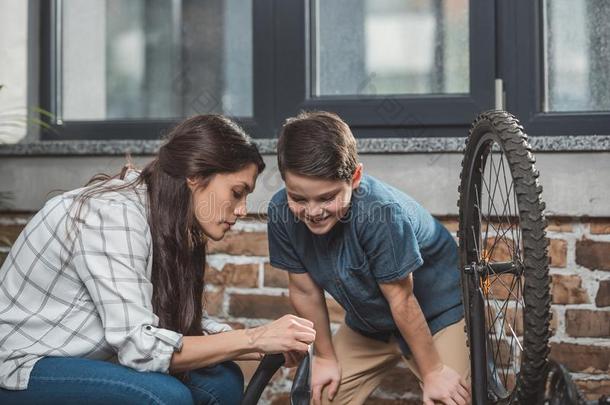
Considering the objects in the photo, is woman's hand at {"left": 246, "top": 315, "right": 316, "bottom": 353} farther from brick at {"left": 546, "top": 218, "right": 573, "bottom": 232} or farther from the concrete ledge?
brick at {"left": 546, "top": 218, "right": 573, "bottom": 232}

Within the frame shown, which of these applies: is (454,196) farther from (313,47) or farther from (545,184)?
(313,47)

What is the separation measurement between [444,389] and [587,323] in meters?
0.58

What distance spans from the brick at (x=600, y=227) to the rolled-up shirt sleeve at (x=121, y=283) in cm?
118

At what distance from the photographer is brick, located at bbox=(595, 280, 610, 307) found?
→ 207 cm

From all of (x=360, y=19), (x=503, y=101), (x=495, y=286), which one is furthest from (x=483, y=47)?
(x=495, y=286)

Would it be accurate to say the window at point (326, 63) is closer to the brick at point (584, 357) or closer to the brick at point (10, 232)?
the brick at point (10, 232)

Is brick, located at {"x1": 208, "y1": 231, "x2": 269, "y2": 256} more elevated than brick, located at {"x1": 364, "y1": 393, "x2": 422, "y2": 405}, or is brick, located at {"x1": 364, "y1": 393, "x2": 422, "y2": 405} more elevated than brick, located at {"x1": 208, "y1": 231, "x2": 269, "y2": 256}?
brick, located at {"x1": 208, "y1": 231, "x2": 269, "y2": 256}

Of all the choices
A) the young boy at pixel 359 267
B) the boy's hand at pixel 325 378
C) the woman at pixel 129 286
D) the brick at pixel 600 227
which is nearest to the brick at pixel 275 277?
the young boy at pixel 359 267

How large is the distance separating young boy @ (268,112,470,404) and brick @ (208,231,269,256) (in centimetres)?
40

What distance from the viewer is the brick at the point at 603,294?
207 cm

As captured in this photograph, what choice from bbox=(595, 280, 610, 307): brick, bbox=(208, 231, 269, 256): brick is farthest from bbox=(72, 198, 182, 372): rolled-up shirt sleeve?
bbox=(595, 280, 610, 307): brick

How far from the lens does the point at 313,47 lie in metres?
2.37

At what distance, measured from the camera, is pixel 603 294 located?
2078 mm

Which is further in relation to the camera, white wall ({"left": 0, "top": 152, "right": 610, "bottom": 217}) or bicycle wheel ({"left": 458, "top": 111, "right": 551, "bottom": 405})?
white wall ({"left": 0, "top": 152, "right": 610, "bottom": 217})
